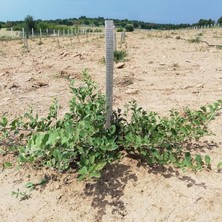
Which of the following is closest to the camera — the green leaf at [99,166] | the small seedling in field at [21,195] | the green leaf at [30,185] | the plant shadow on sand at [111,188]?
the green leaf at [99,166]

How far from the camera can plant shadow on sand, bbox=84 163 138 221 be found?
2.54 metres

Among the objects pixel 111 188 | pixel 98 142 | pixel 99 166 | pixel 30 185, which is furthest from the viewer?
pixel 30 185

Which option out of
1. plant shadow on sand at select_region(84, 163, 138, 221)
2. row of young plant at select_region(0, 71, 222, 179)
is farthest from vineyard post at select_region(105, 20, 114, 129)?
plant shadow on sand at select_region(84, 163, 138, 221)

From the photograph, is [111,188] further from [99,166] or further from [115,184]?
[99,166]

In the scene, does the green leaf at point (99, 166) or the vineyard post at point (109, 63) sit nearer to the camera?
the green leaf at point (99, 166)

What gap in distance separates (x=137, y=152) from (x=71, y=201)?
814mm

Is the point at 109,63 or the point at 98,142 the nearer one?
the point at 98,142

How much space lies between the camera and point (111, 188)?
2691mm

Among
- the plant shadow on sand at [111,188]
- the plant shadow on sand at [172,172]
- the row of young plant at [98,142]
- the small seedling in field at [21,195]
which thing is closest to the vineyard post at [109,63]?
the row of young plant at [98,142]

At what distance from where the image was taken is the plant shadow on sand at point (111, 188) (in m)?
2.54

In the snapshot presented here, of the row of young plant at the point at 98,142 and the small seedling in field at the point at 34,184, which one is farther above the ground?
the row of young plant at the point at 98,142

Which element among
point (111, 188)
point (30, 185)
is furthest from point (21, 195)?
point (111, 188)

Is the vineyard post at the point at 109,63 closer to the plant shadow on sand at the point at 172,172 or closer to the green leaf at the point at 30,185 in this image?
the plant shadow on sand at the point at 172,172

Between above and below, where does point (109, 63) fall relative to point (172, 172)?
above
